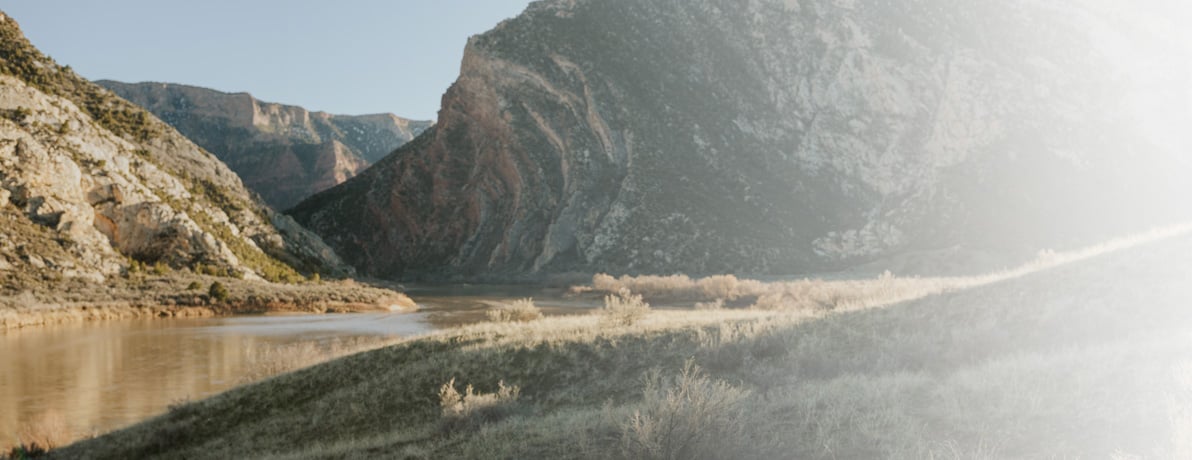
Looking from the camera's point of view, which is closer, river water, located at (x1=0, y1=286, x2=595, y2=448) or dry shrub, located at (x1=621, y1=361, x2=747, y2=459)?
dry shrub, located at (x1=621, y1=361, x2=747, y2=459)

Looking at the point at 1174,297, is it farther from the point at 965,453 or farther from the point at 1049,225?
the point at 1049,225

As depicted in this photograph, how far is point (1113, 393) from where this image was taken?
696cm

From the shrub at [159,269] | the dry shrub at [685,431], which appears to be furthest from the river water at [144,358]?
the dry shrub at [685,431]

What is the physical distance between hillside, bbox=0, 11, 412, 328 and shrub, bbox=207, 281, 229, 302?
1.20 feet

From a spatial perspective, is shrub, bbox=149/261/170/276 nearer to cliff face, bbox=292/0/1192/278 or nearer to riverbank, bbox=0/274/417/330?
riverbank, bbox=0/274/417/330

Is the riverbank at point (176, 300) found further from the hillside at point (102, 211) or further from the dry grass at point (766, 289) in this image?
the dry grass at point (766, 289)

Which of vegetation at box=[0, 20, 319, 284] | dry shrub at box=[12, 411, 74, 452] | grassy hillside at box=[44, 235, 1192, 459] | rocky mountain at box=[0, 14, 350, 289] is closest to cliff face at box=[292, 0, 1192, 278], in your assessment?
vegetation at box=[0, 20, 319, 284]

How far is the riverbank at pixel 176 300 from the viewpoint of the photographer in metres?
34.8

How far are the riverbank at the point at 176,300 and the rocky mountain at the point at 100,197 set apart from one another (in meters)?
1.10

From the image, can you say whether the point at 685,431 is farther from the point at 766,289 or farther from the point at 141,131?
the point at 141,131

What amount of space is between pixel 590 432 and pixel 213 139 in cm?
17911

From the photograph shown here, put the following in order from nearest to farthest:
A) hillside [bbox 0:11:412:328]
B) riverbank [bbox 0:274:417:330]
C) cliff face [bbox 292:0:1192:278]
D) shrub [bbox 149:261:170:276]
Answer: riverbank [bbox 0:274:417:330], hillside [bbox 0:11:412:328], shrub [bbox 149:261:170:276], cliff face [bbox 292:0:1192:278]

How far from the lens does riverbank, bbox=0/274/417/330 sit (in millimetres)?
34812

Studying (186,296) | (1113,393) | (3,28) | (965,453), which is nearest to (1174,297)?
(1113,393)
